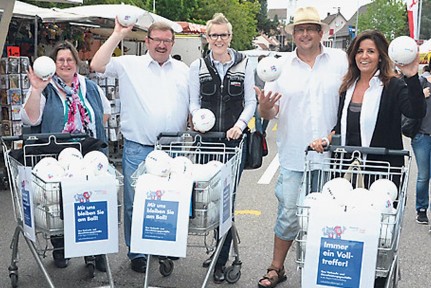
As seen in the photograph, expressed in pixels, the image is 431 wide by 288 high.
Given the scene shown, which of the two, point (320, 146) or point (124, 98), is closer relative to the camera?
point (320, 146)

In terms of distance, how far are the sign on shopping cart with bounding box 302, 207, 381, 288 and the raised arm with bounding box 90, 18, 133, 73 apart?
202 centimetres

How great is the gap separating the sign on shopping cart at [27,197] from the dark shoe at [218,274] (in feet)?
5.49

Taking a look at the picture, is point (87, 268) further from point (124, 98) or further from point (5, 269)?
point (124, 98)

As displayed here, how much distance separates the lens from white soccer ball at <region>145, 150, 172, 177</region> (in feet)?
12.3

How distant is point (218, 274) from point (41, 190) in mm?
1811

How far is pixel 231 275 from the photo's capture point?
16.0 ft

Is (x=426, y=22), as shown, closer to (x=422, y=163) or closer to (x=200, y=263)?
(x=422, y=163)

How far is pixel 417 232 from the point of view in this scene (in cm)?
648

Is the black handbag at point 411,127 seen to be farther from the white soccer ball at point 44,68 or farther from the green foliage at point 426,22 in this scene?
the green foliage at point 426,22

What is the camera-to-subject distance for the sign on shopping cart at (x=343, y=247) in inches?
122

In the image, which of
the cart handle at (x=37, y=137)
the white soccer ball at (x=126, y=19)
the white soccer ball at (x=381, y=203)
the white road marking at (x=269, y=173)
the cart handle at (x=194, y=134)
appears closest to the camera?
the white soccer ball at (x=381, y=203)

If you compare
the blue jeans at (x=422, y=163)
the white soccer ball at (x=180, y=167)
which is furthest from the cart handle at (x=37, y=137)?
the blue jeans at (x=422, y=163)

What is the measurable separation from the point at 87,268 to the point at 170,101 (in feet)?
5.49

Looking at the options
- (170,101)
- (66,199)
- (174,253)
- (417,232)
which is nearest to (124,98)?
(170,101)
